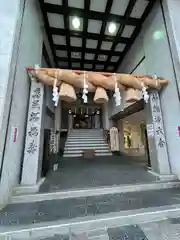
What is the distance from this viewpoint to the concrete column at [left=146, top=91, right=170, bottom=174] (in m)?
2.91

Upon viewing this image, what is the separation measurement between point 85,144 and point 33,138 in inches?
194

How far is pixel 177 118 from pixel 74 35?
163 inches

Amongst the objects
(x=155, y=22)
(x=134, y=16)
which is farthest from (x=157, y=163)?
(x=134, y=16)

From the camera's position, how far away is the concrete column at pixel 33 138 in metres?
2.42

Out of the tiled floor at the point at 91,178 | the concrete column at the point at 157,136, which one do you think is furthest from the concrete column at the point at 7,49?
the concrete column at the point at 157,136

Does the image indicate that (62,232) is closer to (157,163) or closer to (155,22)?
(157,163)

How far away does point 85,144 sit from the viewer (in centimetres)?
731

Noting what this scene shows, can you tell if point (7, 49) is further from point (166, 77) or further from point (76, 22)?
point (166, 77)

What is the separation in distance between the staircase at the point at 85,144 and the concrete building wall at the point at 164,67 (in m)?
4.49

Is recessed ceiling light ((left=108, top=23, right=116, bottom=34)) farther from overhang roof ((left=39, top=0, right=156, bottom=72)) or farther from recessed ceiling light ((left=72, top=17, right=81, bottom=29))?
recessed ceiling light ((left=72, top=17, right=81, bottom=29))

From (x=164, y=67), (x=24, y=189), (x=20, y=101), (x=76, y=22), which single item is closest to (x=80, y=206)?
(x=24, y=189)

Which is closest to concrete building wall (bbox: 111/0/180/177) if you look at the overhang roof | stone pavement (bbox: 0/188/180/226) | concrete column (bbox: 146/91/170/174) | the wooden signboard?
concrete column (bbox: 146/91/170/174)

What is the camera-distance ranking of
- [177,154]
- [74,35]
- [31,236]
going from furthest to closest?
[74,35], [177,154], [31,236]

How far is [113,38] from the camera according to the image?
182 inches
